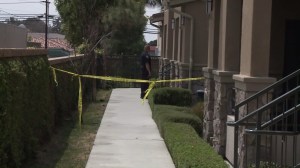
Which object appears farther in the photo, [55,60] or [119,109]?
[119,109]

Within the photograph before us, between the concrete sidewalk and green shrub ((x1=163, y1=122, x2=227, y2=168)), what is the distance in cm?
35

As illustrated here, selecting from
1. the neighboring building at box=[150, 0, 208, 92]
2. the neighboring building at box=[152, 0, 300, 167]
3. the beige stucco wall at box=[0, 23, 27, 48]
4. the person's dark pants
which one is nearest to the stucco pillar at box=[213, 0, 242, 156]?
the neighboring building at box=[152, 0, 300, 167]

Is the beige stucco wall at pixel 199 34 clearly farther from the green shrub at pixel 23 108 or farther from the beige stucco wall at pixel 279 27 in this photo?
the green shrub at pixel 23 108


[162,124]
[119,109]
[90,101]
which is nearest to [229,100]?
[162,124]

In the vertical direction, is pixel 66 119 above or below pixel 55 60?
below

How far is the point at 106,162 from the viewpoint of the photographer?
29.3ft

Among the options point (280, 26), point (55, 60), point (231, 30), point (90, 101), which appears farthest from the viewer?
point (90, 101)

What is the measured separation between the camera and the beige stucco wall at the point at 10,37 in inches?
593

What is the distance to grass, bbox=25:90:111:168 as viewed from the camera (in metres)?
8.88

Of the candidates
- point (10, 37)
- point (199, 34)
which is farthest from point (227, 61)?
point (10, 37)

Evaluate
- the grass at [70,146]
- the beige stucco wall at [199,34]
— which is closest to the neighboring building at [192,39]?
the beige stucco wall at [199,34]

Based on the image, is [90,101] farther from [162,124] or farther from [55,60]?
[162,124]

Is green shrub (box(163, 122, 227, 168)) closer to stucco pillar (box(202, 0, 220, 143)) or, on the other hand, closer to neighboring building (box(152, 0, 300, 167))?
neighboring building (box(152, 0, 300, 167))

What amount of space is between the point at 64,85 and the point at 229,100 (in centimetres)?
546
